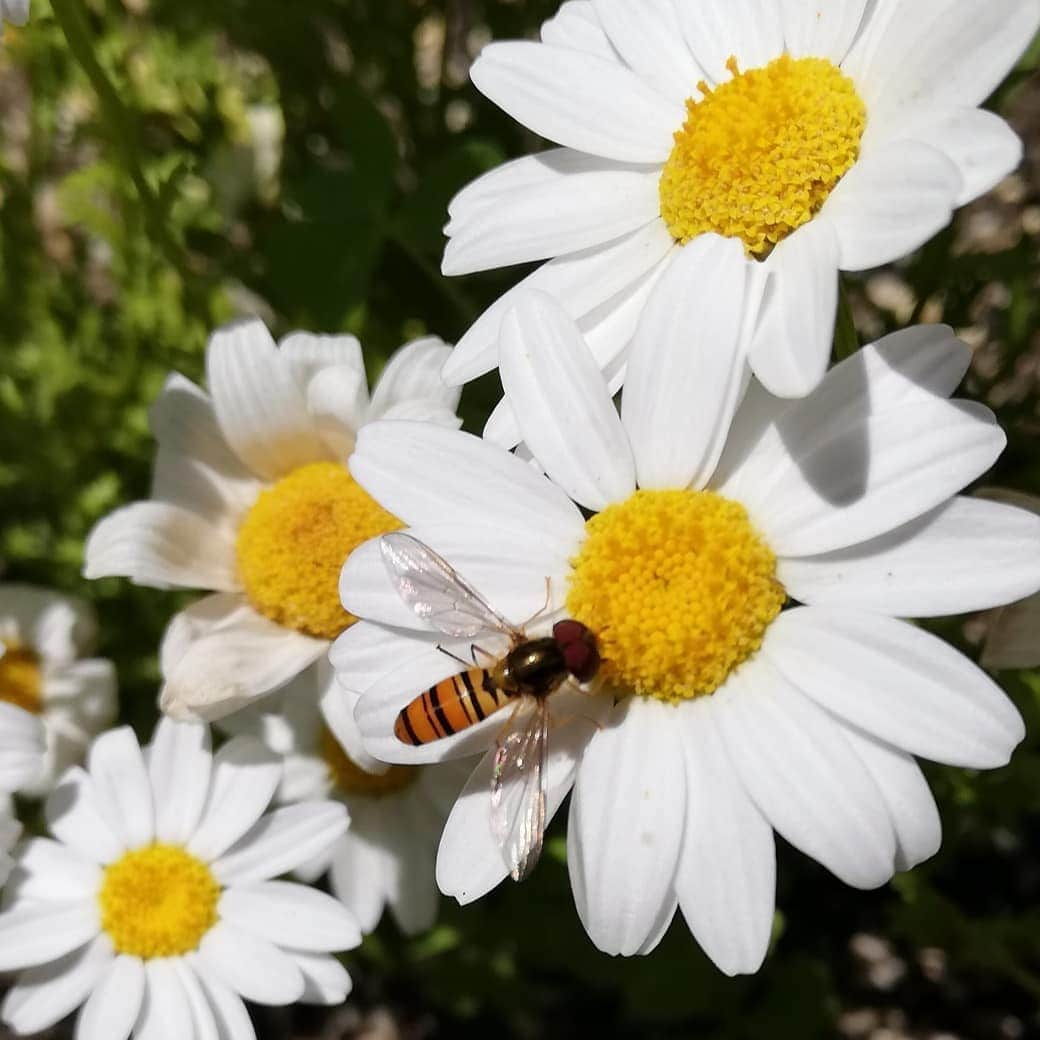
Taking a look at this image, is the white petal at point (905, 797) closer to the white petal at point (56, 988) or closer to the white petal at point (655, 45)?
the white petal at point (655, 45)

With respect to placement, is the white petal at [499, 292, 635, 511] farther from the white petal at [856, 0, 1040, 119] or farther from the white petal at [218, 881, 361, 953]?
the white petal at [218, 881, 361, 953]

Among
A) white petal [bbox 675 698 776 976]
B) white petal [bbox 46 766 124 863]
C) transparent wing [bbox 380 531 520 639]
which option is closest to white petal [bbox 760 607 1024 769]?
white petal [bbox 675 698 776 976]

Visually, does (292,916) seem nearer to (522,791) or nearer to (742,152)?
(522,791)

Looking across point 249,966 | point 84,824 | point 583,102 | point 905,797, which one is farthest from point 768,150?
point 84,824

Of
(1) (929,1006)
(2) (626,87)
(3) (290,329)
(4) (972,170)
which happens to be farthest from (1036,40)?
(1) (929,1006)

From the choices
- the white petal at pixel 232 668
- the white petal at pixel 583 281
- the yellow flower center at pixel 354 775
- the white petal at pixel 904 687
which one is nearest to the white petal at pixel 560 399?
the white petal at pixel 583 281

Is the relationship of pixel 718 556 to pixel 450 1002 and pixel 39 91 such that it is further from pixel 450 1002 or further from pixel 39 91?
pixel 39 91
